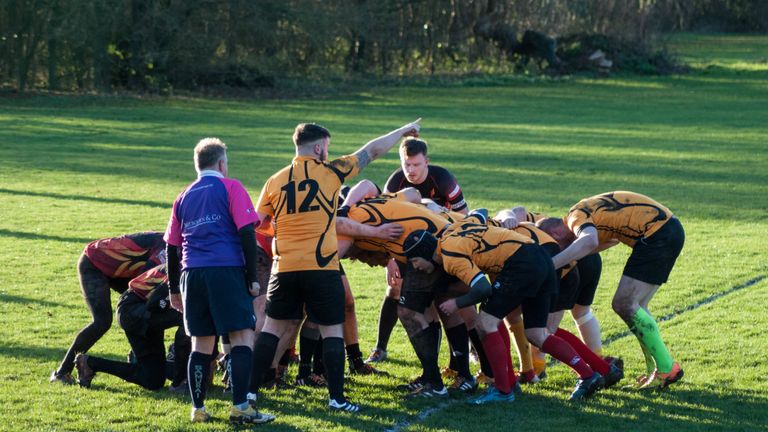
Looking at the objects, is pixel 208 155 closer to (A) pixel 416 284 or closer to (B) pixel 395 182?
(A) pixel 416 284

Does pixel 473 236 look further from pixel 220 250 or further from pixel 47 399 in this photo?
pixel 47 399

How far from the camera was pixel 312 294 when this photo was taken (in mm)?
6723

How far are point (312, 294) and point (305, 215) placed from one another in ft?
1.70

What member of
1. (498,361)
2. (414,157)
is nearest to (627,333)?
(498,361)

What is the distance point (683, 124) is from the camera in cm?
2894

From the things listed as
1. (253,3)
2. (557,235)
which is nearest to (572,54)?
(253,3)

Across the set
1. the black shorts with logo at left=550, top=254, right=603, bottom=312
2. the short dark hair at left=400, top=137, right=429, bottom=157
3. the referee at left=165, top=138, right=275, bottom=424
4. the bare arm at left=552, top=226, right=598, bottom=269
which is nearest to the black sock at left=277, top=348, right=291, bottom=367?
the referee at left=165, top=138, right=275, bottom=424

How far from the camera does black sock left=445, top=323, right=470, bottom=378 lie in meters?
7.49

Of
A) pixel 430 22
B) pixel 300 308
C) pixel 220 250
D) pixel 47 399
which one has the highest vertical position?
pixel 430 22

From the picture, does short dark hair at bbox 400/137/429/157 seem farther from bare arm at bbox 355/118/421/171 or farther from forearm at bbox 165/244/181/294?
forearm at bbox 165/244/181/294

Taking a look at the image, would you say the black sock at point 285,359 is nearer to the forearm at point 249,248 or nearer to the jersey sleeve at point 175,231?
the forearm at point 249,248

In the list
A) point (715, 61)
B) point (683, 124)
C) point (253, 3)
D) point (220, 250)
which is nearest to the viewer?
point (220, 250)

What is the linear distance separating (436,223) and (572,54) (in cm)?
3975

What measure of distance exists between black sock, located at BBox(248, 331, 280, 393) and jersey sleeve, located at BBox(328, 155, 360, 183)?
3.87ft
